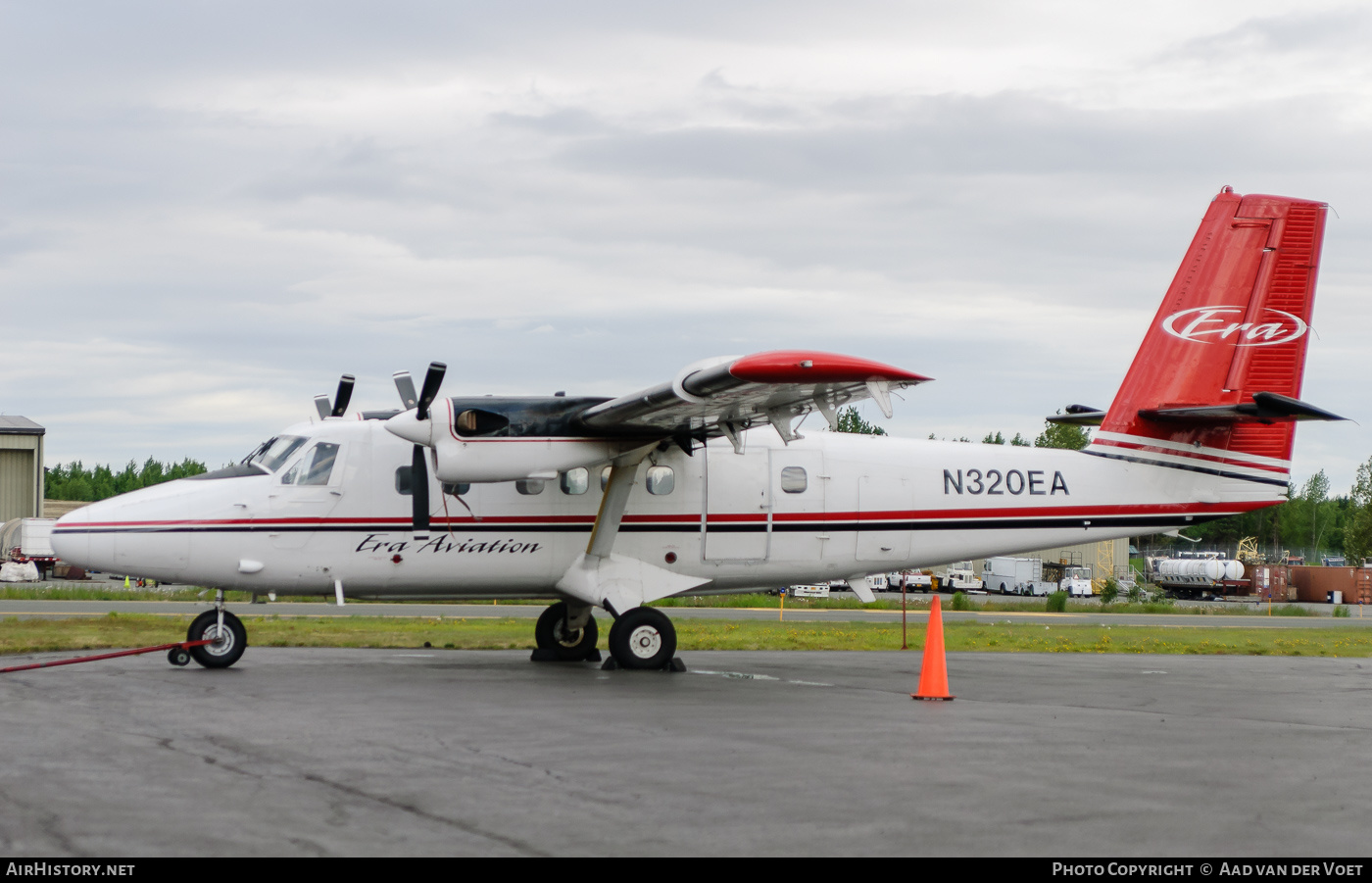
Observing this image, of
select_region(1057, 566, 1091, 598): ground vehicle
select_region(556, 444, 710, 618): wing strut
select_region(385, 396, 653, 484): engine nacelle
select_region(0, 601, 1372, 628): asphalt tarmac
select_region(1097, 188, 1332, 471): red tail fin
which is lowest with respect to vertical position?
select_region(1057, 566, 1091, 598): ground vehicle

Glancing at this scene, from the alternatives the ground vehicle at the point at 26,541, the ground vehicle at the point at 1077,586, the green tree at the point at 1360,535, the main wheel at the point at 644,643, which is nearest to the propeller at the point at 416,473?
the main wheel at the point at 644,643

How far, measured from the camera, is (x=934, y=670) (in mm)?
13688

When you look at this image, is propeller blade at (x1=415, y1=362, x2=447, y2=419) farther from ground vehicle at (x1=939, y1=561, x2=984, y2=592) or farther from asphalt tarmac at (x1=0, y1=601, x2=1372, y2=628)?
ground vehicle at (x1=939, y1=561, x2=984, y2=592)

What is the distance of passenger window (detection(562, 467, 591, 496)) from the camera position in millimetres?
17219

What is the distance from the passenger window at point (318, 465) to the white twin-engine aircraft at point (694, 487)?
26mm

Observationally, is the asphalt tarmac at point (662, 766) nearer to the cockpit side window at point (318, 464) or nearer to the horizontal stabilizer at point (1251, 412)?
the cockpit side window at point (318, 464)

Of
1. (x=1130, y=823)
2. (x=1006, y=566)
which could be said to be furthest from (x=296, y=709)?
(x=1006, y=566)

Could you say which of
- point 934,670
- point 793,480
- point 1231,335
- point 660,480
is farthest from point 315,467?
point 1231,335

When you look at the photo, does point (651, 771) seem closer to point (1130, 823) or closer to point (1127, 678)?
point (1130, 823)

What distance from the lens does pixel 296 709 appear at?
11758 mm

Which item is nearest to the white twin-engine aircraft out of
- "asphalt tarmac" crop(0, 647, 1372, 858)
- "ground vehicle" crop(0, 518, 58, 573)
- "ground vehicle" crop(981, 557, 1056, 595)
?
"asphalt tarmac" crop(0, 647, 1372, 858)

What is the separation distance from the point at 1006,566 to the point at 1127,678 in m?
59.3

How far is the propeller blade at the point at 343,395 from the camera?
59.0ft

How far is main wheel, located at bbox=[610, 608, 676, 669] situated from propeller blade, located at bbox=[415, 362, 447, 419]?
149 inches
